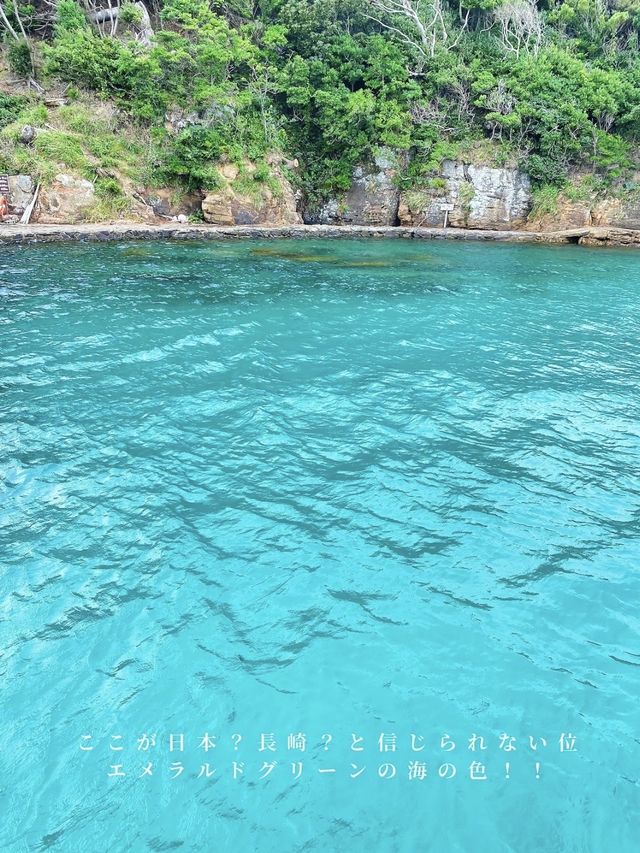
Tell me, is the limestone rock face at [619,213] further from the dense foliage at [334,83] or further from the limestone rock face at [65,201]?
the limestone rock face at [65,201]

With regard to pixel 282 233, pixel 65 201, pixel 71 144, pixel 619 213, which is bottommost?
pixel 282 233

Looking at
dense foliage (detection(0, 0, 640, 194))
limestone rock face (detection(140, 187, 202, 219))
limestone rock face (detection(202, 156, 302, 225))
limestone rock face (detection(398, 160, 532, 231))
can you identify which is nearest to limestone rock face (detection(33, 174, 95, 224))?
limestone rock face (detection(140, 187, 202, 219))

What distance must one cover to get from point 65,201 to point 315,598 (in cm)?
2369

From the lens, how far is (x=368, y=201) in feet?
92.3

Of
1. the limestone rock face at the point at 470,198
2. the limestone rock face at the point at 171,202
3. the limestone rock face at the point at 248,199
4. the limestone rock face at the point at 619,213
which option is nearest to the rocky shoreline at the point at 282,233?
the limestone rock face at the point at 248,199

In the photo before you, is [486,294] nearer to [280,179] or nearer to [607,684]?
[607,684]

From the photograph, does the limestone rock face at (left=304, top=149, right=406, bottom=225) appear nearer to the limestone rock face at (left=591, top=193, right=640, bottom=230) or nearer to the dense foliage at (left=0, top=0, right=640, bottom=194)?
the dense foliage at (left=0, top=0, right=640, bottom=194)

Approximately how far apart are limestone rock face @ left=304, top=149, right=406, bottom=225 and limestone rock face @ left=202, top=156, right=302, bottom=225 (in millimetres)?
2102

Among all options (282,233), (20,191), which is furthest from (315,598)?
(20,191)

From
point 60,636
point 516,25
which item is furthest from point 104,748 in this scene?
point 516,25

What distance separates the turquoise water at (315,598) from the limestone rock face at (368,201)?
20690 millimetres

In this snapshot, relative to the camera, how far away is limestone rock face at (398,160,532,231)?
91.6ft

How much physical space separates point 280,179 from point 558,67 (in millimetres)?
16217

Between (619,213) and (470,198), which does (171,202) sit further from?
(619,213)
